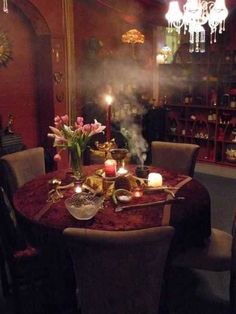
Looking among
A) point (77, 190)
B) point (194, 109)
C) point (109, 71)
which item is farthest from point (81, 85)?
point (77, 190)

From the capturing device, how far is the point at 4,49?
4.56 meters

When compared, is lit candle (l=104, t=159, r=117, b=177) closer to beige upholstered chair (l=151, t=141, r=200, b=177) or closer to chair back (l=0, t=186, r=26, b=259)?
chair back (l=0, t=186, r=26, b=259)

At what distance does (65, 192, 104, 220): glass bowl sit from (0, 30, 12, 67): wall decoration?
2949 mm

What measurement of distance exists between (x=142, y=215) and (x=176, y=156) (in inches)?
51.5

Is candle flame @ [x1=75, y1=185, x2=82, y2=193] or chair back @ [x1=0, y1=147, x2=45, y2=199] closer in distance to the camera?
candle flame @ [x1=75, y1=185, x2=82, y2=193]

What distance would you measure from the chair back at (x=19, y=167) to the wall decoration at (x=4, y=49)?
1.80 metres

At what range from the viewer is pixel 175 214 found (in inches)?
86.2

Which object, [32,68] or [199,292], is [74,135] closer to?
[199,292]

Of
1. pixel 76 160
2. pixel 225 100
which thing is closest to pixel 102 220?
pixel 76 160

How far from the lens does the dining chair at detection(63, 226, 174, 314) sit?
1.67 m

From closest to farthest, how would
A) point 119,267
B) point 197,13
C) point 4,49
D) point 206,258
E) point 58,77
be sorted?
point 119,267 < point 206,258 < point 197,13 < point 4,49 < point 58,77

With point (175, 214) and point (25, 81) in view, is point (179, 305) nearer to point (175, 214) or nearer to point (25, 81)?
point (175, 214)

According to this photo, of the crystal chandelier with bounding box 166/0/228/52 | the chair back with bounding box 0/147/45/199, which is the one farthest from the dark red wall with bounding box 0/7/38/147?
the crystal chandelier with bounding box 166/0/228/52

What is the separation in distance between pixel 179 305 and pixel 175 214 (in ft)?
2.49
